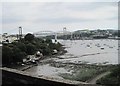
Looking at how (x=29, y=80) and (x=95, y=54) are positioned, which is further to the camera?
(x=95, y=54)

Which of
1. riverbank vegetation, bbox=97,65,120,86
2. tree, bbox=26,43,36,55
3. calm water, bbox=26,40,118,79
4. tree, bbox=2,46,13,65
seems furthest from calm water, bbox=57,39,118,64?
riverbank vegetation, bbox=97,65,120,86

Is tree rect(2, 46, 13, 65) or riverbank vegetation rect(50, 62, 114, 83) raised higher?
tree rect(2, 46, 13, 65)

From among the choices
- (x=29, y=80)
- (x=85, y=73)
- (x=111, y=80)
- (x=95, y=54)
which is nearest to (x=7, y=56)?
(x=85, y=73)

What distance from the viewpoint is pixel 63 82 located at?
6.41 metres

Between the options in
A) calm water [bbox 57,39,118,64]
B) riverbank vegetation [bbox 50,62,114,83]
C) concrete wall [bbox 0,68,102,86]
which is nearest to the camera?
concrete wall [bbox 0,68,102,86]

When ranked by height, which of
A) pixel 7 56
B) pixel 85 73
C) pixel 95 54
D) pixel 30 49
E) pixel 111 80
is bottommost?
pixel 95 54

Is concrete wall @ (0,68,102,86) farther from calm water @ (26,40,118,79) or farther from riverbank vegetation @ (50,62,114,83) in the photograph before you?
riverbank vegetation @ (50,62,114,83)

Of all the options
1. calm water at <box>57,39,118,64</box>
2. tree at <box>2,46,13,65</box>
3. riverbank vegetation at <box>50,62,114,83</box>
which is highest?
tree at <box>2,46,13,65</box>

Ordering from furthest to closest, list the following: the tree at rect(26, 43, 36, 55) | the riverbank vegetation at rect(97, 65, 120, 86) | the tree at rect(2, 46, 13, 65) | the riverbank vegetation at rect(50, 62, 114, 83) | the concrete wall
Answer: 1. the tree at rect(26, 43, 36, 55)
2. the tree at rect(2, 46, 13, 65)
3. the riverbank vegetation at rect(50, 62, 114, 83)
4. the riverbank vegetation at rect(97, 65, 120, 86)
5. the concrete wall

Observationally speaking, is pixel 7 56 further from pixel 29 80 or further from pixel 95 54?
pixel 95 54

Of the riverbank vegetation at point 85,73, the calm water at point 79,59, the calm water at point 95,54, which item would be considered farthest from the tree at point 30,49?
the riverbank vegetation at point 85,73

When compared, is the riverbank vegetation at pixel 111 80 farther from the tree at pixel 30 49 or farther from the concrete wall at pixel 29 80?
the tree at pixel 30 49

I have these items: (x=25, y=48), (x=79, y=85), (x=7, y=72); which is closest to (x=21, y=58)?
(x=25, y=48)

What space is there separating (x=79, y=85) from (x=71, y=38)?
87562 millimetres
